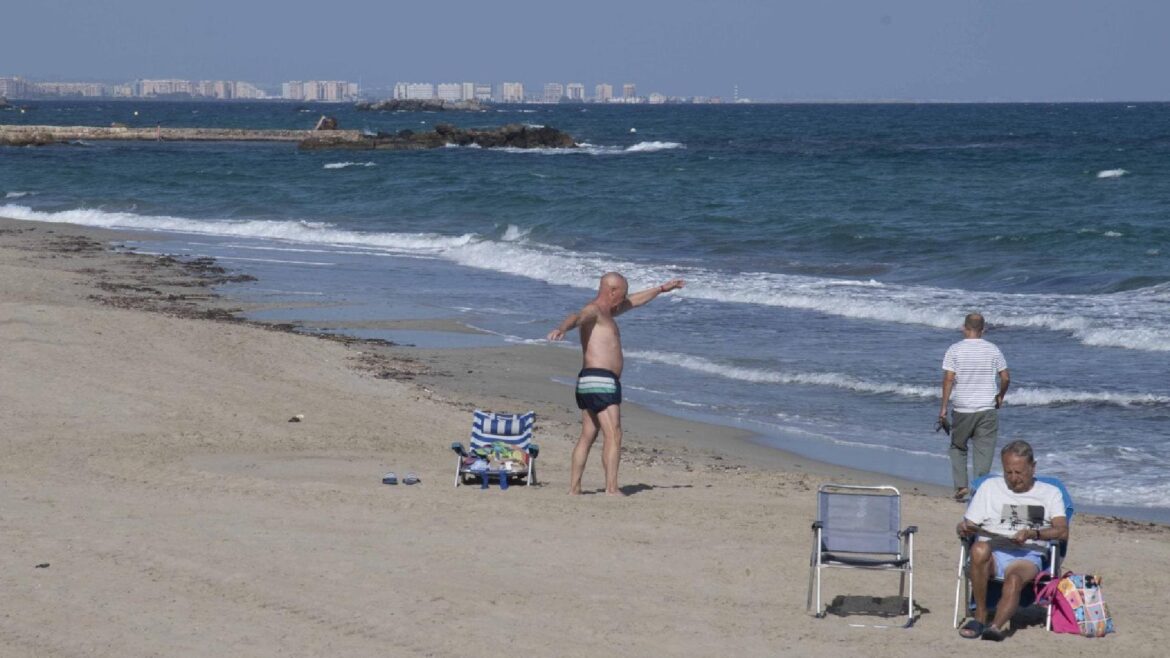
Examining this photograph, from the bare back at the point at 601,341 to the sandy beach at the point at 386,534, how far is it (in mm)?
882

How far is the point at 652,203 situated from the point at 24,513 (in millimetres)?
29995

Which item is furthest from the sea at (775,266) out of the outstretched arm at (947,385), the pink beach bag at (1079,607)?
the pink beach bag at (1079,607)

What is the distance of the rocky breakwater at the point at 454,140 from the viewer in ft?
244

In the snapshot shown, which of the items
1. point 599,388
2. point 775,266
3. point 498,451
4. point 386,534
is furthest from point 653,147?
point 386,534

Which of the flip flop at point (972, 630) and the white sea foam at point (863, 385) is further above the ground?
the flip flop at point (972, 630)

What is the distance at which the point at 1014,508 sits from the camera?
696 centimetres

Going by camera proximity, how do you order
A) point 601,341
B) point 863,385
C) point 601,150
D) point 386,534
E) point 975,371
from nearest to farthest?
point 386,534
point 601,341
point 975,371
point 863,385
point 601,150

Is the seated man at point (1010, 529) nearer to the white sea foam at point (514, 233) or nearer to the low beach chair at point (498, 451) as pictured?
the low beach chair at point (498, 451)

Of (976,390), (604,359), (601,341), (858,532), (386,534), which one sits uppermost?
(601,341)

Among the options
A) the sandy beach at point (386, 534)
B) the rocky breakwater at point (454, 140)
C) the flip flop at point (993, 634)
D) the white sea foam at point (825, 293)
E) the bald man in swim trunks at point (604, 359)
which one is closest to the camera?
the sandy beach at point (386, 534)

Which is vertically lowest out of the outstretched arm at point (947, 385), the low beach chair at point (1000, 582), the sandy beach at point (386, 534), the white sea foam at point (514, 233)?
the white sea foam at point (514, 233)

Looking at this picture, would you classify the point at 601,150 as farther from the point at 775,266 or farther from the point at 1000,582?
the point at 1000,582

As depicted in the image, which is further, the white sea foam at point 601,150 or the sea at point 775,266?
the white sea foam at point 601,150

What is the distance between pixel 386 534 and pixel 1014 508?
3.39m
